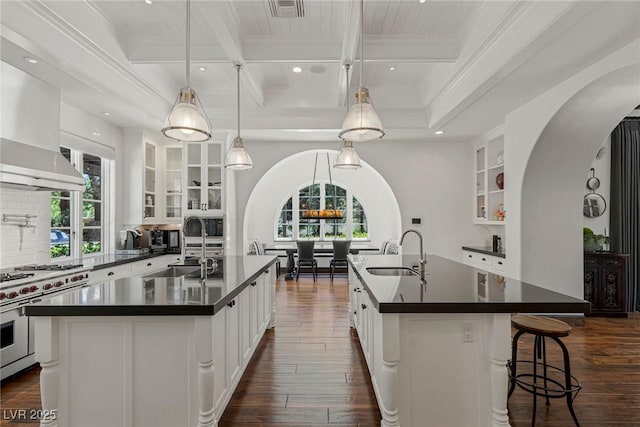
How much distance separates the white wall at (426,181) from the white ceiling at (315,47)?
1224mm

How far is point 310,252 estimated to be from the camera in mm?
7188

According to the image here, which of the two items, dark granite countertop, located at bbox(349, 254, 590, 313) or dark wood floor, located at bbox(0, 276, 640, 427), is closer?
dark granite countertop, located at bbox(349, 254, 590, 313)

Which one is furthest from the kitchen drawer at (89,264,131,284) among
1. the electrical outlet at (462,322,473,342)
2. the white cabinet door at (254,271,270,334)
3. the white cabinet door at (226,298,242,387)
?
the electrical outlet at (462,322,473,342)

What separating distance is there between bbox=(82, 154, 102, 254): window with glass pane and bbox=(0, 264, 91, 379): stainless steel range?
1.49m

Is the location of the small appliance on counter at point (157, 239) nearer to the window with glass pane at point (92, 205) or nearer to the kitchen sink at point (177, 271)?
the window with glass pane at point (92, 205)

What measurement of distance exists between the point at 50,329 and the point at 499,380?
7.87 feet

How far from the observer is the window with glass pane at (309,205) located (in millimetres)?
8961

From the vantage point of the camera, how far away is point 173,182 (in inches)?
223

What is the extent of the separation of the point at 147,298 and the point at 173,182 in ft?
13.9

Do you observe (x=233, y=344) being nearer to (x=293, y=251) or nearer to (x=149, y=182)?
(x=149, y=182)

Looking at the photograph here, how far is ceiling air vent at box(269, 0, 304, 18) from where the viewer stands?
2726 millimetres

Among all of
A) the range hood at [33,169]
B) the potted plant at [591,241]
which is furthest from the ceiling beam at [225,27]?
the potted plant at [591,241]

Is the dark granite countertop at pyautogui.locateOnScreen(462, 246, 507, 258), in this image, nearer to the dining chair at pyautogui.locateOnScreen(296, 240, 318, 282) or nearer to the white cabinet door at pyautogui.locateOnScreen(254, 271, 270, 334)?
the dining chair at pyautogui.locateOnScreen(296, 240, 318, 282)

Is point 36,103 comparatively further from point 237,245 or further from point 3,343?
point 237,245
